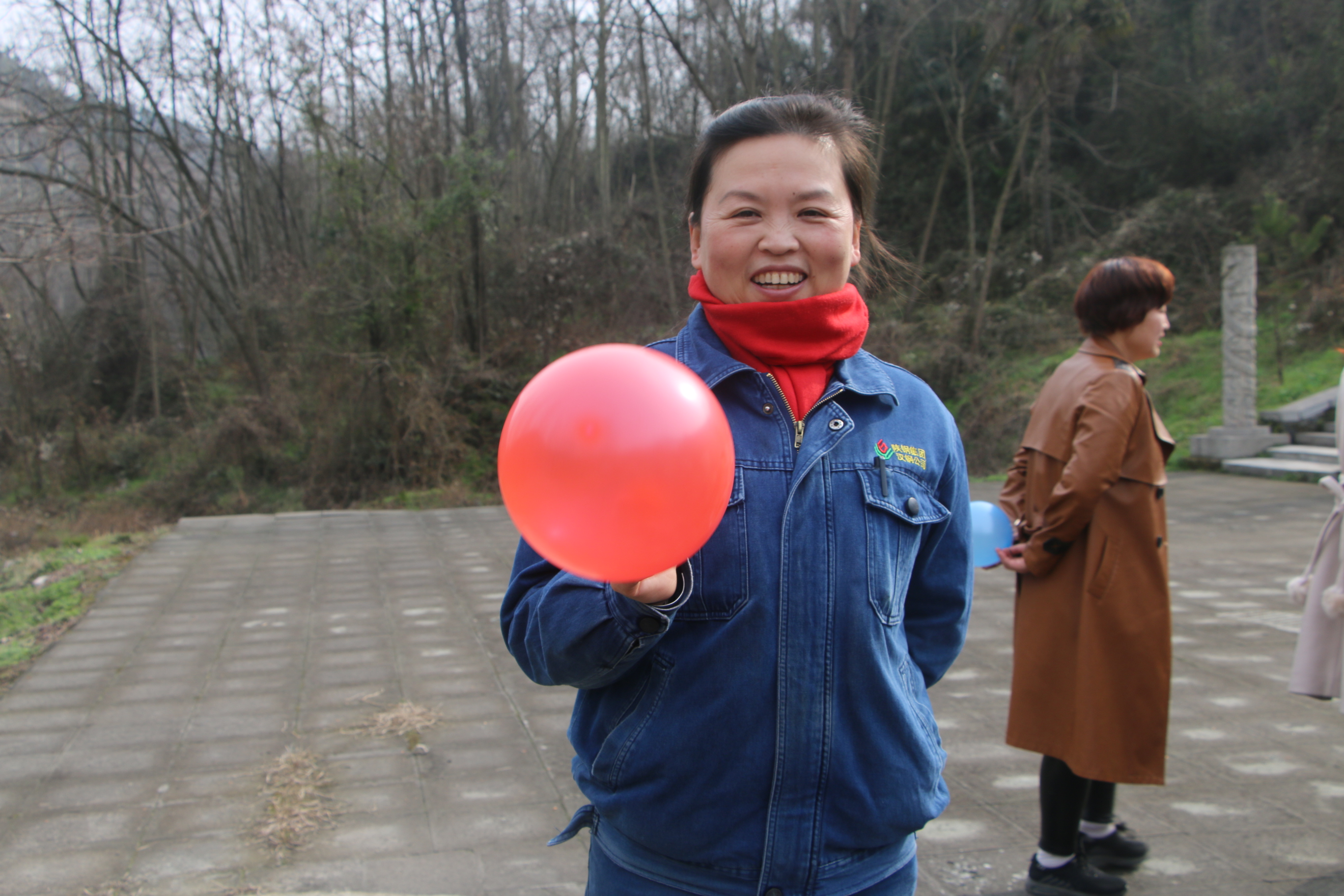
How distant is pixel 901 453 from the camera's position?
4.88 ft

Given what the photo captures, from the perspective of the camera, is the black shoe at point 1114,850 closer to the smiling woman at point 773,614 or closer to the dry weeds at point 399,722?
the smiling woman at point 773,614

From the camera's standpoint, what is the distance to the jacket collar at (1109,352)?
9.87ft

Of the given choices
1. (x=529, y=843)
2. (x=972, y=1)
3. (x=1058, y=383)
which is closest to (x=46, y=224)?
(x=529, y=843)

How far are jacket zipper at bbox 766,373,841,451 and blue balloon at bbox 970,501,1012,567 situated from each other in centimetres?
187

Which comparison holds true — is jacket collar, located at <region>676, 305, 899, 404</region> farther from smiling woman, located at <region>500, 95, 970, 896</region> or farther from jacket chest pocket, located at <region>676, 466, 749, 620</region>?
jacket chest pocket, located at <region>676, 466, 749, 620</region>

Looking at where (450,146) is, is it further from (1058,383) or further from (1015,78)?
(1058,383)

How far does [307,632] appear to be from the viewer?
19.6ft

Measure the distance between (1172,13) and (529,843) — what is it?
23660mm

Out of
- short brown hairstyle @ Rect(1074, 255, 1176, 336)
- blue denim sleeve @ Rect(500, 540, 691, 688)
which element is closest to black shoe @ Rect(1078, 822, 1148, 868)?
short brown hairstyle @ Rect(1074, 255, 1176, 336)

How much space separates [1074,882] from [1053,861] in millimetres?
77

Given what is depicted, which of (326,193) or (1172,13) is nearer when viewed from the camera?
(326,193)

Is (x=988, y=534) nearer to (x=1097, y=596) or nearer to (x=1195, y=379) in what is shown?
(x=1097, y=596)

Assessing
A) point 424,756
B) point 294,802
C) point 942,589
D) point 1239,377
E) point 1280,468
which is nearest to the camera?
point 942,589

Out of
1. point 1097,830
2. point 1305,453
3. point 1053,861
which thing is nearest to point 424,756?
point 1053,861
